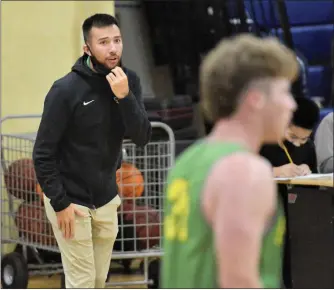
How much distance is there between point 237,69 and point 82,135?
5.98ft

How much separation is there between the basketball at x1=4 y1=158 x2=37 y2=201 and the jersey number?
124 inches

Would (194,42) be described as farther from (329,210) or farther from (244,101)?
(244,101)

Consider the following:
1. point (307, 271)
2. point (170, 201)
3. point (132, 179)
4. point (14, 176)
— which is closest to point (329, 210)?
point (307, 271)

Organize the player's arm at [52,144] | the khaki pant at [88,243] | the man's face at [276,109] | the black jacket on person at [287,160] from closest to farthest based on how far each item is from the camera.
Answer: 1. the man's face at [276,109]
2. the player's arm at [52,144]
3. the khaki pant at [88,243]
4. the black jacket on person at [287,160]

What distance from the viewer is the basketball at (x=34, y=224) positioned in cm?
491

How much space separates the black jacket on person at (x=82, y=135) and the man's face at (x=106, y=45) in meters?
0.07

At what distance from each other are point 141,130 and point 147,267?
178cm

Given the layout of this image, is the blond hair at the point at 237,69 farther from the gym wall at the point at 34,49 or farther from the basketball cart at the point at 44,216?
the gym wall at the point at 34,49

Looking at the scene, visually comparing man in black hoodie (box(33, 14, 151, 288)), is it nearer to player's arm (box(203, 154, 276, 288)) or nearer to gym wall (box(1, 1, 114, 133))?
player's arm (box(203, 154, 276, 288))

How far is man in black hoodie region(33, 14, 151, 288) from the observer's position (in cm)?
347

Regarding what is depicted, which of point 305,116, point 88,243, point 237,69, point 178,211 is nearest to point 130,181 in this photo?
point 305,116

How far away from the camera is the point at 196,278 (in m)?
1.83

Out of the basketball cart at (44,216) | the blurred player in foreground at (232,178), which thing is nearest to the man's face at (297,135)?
the basketball cart at (44,216)

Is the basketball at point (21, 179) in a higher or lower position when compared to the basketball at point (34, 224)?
higher
